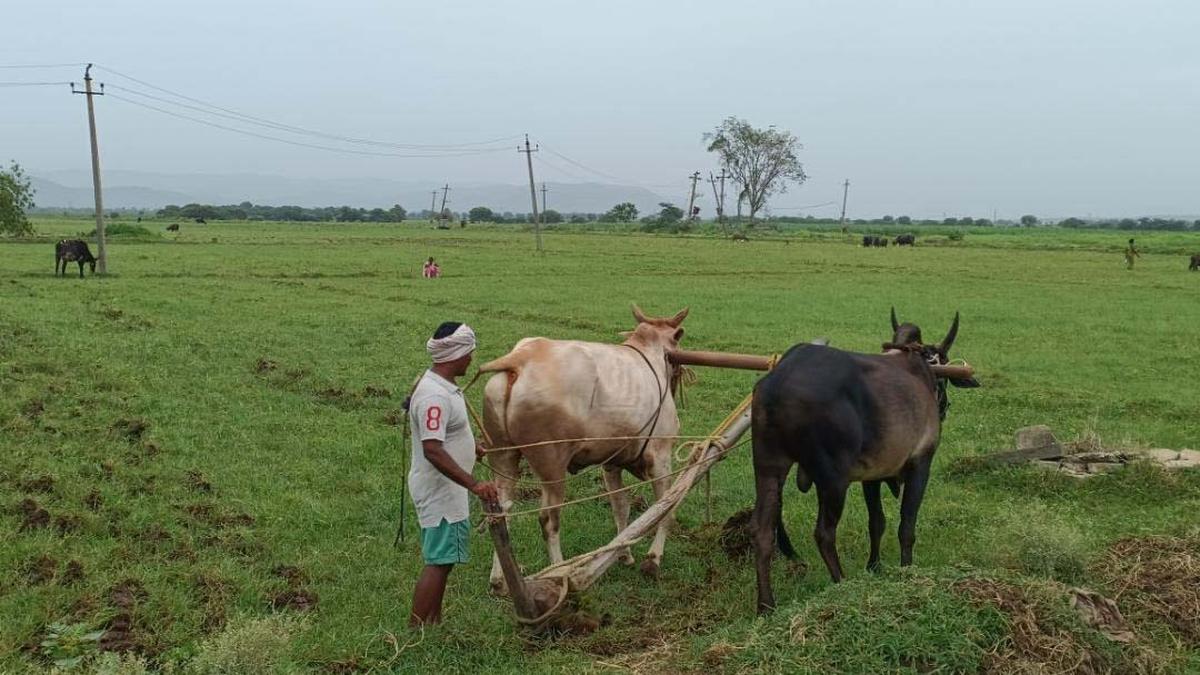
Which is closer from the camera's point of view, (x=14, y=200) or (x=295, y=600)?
(x=295, y=600)

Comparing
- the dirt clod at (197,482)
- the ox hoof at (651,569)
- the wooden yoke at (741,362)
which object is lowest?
the ox hoof at (651,569)


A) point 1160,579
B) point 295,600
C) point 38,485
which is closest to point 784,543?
point 1160,579

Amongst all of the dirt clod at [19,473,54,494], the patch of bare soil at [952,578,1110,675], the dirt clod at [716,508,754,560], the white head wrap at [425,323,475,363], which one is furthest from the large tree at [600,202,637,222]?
the patch of bare soil at [952,578,1110,675]

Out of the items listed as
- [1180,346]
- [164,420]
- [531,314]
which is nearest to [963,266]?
[1180,346]

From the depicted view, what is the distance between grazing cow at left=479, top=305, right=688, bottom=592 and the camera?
20.6ft

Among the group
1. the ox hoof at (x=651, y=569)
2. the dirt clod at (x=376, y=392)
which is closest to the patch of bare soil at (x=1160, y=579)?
the ox hoof at (x=651, y=569)

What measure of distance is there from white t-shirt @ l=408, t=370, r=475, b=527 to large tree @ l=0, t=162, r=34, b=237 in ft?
144

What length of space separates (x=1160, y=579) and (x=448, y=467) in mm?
4524

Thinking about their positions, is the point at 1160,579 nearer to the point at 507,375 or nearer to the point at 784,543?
the point at 784,543

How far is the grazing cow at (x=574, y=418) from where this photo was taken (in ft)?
20.6

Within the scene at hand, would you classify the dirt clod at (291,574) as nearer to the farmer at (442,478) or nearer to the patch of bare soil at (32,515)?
the farmer at (442,478)

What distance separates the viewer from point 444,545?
17.6 ft

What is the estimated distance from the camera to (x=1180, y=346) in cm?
1766

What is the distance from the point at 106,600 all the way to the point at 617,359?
375 cm
